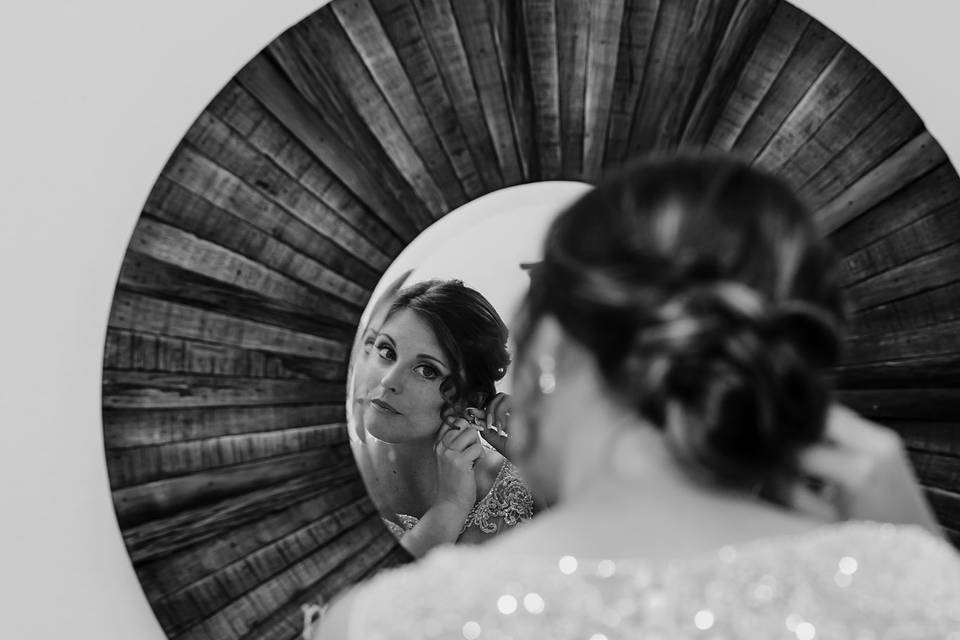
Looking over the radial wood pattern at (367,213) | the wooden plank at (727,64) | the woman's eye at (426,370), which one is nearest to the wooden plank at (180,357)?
the radial wood pattern at (367,213)

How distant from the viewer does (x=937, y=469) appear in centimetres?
106

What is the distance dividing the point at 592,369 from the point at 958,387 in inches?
25.4

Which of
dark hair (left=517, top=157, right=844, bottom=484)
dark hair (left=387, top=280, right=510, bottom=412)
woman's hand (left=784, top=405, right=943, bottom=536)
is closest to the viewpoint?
dark hair (left=517, top=157, right=844, bottom=484)

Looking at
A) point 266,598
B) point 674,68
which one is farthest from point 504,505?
point 674,68

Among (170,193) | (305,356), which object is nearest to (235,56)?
(170,193)

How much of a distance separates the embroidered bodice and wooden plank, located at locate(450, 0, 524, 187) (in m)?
0.31

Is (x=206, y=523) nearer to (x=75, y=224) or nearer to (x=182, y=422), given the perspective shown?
(x=182, y=422)

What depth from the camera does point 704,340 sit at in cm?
54

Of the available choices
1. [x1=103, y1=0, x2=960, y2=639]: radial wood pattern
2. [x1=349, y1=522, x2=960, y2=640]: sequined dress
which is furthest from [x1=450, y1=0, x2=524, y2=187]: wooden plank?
[x1=349, y1=522, x2=960, y2=640]: sequined dress

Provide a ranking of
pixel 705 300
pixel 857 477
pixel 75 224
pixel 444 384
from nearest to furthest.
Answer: pixel 705 300 < pixel 857 477 < pixel 444 384 < pixel 75 224

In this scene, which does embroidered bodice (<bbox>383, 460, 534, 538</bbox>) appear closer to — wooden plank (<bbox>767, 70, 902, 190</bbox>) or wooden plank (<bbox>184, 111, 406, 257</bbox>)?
Result: wooden plank (<bbox>184, 111, 406, 257</bbox>)

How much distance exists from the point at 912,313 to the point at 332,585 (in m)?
0.63

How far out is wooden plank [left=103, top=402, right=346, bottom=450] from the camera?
1.05 m

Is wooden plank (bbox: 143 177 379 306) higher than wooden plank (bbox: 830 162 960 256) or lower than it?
higher
